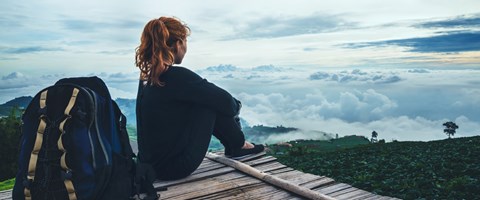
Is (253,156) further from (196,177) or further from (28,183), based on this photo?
(28,183)

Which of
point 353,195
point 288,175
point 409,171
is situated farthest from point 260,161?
point 409,171

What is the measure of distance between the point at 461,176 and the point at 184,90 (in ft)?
25.6

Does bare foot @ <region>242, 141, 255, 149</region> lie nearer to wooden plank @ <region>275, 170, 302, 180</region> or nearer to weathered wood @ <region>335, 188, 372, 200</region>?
wooden plank @ <region>275, 170, 302, 180</region>

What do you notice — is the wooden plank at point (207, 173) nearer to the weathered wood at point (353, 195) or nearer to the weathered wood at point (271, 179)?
the weathered wood at point (271, 179)

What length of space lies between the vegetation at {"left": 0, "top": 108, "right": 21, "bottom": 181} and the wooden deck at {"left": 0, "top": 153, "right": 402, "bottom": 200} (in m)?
21.7

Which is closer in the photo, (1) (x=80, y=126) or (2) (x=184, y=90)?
(1) (x=80, y=126)

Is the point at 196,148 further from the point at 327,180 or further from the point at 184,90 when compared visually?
the point at 327,180

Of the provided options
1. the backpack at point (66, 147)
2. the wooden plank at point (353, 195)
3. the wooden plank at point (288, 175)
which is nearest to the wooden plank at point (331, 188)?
the wooden plank at point (353, 195)

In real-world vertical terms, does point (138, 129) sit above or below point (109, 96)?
below

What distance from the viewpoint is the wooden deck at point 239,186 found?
18.6ft

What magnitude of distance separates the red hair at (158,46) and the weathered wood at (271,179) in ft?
6.01

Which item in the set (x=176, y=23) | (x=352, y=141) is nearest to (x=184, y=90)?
(x=176, y=23)

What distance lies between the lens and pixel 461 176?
35.0 feet

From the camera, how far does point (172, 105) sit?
5.72m
